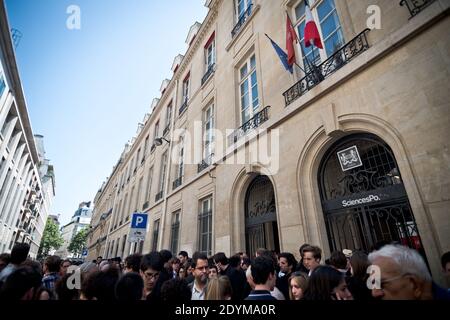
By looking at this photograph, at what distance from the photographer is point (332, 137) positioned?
441 cm

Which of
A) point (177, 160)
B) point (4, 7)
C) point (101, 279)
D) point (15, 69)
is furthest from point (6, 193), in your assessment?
point (101, 279)

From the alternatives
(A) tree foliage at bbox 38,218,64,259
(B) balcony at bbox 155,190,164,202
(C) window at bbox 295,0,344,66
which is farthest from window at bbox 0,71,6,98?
(A) tree foliage at bbox 38,218,64,259

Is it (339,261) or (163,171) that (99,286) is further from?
(163,171)

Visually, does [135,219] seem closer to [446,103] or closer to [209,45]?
[446,103]

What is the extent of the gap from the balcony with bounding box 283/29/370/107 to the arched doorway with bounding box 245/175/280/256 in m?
2.35

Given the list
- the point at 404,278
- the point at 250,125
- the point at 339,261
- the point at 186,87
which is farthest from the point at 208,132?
the point at 404,278

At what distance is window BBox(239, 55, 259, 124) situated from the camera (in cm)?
727

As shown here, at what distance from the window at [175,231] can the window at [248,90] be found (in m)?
5.54

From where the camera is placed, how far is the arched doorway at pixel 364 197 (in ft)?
11.3

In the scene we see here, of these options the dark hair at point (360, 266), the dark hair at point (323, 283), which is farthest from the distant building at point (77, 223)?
the dark hair at point (323, 283)

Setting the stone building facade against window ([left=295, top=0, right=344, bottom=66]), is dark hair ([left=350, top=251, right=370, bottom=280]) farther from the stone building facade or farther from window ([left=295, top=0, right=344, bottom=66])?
window ([left=295, top=0, right=344, bottom=66])

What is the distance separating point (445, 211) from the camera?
2738 millimetres

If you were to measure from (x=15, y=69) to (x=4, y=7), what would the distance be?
4.50 metres

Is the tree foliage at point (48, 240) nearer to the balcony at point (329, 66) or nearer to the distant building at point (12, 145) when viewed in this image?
the distant building at point (12, 145)
